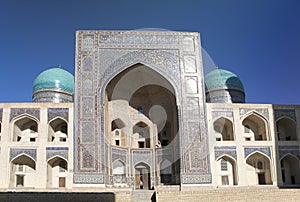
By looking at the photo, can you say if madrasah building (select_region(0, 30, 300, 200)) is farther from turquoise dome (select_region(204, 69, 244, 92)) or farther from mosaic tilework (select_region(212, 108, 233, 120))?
turquoise dome (select_region(204, 69, 244, 92))

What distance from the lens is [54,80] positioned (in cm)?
2094

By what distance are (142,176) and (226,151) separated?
4392mm

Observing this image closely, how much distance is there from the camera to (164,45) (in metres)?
16.5

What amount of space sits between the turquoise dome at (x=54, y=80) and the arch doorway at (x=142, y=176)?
714 centimetres

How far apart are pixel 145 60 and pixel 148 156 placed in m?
4.91

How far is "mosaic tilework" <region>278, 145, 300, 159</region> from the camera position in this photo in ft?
55.5

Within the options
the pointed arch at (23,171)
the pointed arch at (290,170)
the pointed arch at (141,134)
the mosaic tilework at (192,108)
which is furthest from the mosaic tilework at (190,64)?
the pointed arch at (23,171)

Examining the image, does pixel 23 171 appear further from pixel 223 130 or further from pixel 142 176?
pixel 223 130

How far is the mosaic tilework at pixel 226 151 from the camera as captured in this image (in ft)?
53.8

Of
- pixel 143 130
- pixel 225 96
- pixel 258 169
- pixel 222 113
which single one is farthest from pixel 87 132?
pixel 225 96

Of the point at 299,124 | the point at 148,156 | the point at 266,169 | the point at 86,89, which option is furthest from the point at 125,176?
the point at 299,124

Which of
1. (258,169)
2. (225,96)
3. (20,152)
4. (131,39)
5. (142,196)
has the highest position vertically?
(131,39)

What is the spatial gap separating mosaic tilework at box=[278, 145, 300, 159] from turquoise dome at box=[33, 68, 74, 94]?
496 inches

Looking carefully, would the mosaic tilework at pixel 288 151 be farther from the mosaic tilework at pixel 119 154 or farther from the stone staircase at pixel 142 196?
the mosaic tilework at pixel 119 154
